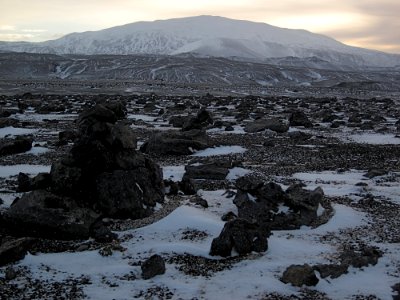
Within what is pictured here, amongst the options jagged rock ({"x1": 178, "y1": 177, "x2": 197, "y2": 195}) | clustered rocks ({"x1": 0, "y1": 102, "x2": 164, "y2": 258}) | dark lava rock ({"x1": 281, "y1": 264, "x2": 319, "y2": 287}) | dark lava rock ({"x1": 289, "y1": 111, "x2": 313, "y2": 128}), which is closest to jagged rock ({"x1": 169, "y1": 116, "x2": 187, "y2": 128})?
dark lava rock ({"x1": 289, "y1": 111, "x2": 313, "y2": 128})

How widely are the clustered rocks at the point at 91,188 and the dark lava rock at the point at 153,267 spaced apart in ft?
5.79

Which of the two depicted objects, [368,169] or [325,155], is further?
[325,155]

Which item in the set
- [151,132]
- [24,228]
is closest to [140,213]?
[24,228]

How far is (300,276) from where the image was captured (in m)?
8.11

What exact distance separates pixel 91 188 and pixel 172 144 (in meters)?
9.41

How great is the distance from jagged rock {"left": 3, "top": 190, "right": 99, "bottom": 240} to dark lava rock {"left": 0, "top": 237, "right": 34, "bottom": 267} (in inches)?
34.5

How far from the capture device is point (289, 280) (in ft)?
26.5

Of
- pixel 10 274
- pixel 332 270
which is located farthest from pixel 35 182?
pixel 332 270

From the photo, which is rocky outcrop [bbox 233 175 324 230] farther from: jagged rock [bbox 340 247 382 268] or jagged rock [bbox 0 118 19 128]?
jagged rock [bbox 0 118 19 128]

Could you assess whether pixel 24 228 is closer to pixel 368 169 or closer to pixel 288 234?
pixel 288 234

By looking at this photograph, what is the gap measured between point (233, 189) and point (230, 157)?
5.85m

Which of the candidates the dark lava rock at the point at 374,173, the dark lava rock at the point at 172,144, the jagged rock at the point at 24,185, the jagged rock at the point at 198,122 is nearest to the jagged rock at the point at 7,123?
the jagged rock at the point at 198,122

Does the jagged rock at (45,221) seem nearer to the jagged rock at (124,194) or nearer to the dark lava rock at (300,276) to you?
the jagged rock at (124,194)

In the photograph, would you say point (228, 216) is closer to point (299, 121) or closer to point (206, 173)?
point (206, 173)
